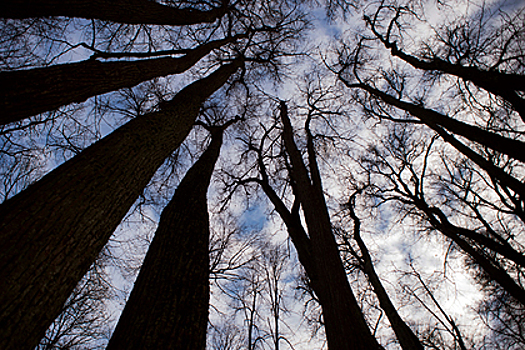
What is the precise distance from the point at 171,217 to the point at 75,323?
10.2 meters

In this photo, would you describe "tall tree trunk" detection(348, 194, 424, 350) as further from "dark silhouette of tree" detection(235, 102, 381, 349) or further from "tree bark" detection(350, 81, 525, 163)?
"tree bark" detection(350, 81, 525, 163)

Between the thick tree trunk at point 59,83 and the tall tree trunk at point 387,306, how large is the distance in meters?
8.20

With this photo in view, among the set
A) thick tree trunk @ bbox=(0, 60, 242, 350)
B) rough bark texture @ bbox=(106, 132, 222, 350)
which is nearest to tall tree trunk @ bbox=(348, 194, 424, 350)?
rough bark texture @ bbox=(106, 132, 222, 350)

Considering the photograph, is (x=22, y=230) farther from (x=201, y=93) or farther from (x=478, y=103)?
(x=478, y=103)

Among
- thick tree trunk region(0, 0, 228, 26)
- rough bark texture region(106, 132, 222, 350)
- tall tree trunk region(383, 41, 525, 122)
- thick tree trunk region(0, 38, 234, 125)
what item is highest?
tall tree trunk region(383, 41, 525, 122)

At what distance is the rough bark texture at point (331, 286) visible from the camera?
2.90 metres

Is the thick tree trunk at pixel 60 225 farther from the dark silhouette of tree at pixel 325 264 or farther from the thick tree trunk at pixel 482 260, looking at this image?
the thick tree trunk at pixel 482 260

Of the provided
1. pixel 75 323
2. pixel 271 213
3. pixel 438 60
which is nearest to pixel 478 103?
pixel 438 60

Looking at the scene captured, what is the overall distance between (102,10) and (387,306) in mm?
10039

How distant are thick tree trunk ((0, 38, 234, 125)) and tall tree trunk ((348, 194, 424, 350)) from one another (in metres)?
8.20

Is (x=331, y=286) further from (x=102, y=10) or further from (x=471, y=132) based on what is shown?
(x=102, y=10)

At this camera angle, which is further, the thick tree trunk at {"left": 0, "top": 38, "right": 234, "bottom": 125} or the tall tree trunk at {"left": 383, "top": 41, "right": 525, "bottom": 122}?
the tall tree trunk at {"left": 383, "top": 41, "right": 525, "bottom": 122}

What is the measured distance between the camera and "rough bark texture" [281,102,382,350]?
2.90 meters

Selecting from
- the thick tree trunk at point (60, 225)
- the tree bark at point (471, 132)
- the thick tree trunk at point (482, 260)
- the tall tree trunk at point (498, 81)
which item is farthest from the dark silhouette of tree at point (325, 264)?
the thick tree trunk at point (482, 260)
